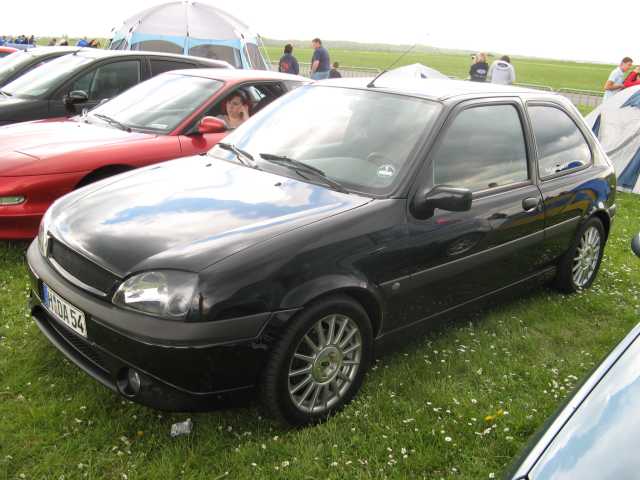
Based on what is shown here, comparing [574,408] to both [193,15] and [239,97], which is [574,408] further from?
[193,15]

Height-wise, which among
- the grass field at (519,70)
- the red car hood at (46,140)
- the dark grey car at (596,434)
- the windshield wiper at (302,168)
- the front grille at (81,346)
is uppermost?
the windshield wiper at (302,168)

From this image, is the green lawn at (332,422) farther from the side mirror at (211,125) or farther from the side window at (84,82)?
the side window at (84,82)

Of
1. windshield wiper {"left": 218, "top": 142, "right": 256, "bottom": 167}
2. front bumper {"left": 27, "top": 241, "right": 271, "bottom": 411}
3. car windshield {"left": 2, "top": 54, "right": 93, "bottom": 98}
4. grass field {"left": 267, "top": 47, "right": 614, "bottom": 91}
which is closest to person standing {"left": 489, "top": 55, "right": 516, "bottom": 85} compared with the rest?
car windshield {"left": 2, "top": 54, "right": 93, "bottom": 98}

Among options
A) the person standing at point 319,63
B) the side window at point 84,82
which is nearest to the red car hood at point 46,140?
the side window at point 84,82

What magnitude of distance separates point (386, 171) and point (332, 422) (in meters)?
1.33

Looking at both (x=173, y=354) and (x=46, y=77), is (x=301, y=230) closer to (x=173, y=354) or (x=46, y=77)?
(x=173, y=354)

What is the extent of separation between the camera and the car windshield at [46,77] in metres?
6.80

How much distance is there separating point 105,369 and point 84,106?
4.44m

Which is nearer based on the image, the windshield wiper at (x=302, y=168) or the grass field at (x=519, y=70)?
the windshield wiper at (x=302, y=168)

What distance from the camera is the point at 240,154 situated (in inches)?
152

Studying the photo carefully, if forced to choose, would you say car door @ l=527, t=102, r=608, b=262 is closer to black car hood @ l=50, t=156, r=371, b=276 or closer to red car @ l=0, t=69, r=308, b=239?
black car hood @ l=50, t=156, r=371, b=276

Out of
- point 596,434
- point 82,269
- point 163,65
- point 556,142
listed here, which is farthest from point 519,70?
point 596,434

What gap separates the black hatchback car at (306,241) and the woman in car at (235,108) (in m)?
1.54

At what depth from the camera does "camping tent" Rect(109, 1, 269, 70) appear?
16.2 m
